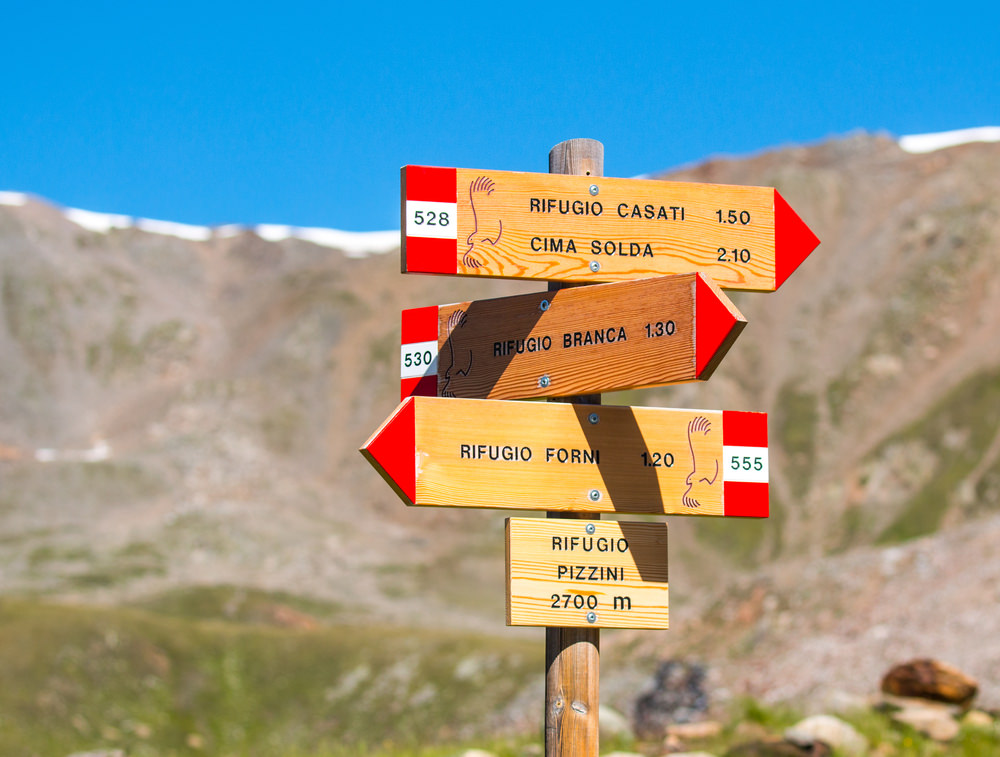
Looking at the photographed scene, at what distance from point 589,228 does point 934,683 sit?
6.85 metres

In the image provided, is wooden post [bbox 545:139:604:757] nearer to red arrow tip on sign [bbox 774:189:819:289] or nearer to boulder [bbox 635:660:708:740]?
red arrow tip on sign [bbox 774:189:819:289]

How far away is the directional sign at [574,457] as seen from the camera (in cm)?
384

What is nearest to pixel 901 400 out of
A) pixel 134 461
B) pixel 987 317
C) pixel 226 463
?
pixel 987 317

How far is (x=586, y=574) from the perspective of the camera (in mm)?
3949

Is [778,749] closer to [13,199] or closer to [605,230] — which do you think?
[605,230]

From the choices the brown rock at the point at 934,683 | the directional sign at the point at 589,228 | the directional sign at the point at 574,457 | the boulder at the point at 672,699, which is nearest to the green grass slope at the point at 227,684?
the boulder at the point at 672,699

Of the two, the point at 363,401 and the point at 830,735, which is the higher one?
the point at 363,401

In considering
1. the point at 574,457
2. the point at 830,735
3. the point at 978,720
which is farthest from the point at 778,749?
the point at 574,457

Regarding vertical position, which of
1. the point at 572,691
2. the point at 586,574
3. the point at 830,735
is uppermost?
the point at 586,574

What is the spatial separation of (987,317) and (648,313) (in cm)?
5464

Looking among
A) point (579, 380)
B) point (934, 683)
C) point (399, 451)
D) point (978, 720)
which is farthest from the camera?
point (934, 683)

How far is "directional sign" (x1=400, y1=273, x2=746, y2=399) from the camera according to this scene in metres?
3.73

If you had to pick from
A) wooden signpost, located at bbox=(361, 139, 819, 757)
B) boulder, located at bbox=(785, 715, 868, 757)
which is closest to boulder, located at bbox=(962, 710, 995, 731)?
boulder, located at bbox=(785, 715, 868, 757)

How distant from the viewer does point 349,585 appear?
45.4 m
